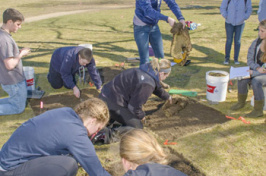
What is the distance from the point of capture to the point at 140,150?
1998 millimetres

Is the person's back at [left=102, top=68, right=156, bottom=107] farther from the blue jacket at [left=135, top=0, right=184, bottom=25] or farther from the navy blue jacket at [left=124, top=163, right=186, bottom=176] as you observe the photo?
the blue jacket at [left=135, top=0, right=184, bottom=25]

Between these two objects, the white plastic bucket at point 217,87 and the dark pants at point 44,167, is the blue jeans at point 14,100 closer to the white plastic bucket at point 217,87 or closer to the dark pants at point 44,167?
the dark pants at point 44,167

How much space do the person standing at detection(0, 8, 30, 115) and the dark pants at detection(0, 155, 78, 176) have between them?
2.31 m

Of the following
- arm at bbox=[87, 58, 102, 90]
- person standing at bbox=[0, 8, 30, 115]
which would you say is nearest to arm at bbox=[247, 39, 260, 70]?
arm at bbox=[87, 58, 102, 90]

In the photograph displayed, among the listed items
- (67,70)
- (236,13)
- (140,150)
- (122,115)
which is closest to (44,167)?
(140,150)

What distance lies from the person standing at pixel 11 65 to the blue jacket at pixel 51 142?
2.23 metres

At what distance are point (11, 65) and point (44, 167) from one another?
2.40 metres

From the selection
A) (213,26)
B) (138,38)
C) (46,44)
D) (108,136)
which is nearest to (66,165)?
(108,136)

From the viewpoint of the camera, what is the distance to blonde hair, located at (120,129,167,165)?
6.56ft

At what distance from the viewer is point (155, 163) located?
1.95 m

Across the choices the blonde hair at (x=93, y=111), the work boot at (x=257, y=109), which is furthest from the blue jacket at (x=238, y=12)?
the blonde hair at (x=93, y=111)

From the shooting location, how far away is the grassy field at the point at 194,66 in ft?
11.3

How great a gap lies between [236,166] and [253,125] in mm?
1179

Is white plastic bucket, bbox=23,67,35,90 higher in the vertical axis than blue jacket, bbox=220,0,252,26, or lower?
lower
